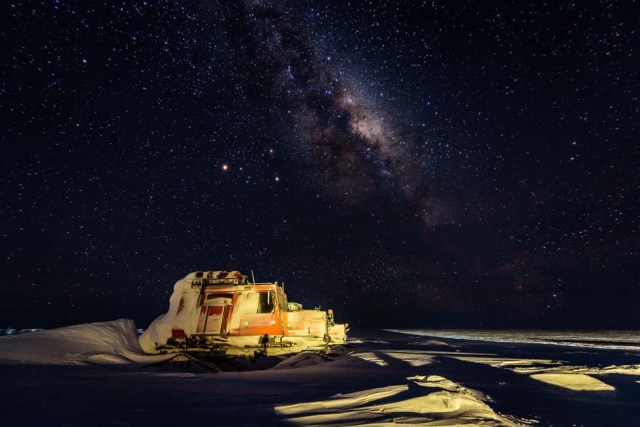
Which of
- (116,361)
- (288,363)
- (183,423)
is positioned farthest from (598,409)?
(116,361)

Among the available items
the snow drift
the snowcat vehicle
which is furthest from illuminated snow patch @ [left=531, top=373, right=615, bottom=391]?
the snow drift

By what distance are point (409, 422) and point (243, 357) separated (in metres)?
9.24

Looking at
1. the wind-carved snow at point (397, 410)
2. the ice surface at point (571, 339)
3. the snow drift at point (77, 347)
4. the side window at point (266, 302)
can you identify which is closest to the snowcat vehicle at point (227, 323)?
the side window at point (266, 302)

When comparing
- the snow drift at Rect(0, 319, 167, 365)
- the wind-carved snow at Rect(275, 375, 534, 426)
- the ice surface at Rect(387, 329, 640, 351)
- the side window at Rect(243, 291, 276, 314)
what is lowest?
the wind-carved snow at Rect(275, 375, 534, 426)

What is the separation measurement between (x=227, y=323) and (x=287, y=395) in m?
6.95

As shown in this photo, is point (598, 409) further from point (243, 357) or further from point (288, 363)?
point (243, 357)

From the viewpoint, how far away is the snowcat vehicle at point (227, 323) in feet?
41.7

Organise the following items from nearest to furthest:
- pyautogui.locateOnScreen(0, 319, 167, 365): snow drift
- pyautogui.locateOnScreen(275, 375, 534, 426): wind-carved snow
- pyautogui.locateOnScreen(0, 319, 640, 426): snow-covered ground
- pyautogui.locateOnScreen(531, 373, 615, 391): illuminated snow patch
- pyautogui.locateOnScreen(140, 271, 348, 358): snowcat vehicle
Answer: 1. pyautogui.locateOnScreen(275, 375, 534, 426): wind-carved snow
2. pyautogui.locateOnScreen(0, 319, 640, 426): snow-covered ground
3. pyautogui.locateOnScreen(531, 373, 615, 391): illuminated snow patch
4. pyautogui.locateOnScreen(0, 319, 167, 365): snow drift
5. pyautogui.locateOnScreen(140, 271, 348, 358): snowcat vehicle

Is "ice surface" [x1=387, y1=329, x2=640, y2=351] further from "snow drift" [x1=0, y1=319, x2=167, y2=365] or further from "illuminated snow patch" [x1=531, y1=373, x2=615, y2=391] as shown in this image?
"snow drift" [x1=0, y1=319, x2=167, y2=365]

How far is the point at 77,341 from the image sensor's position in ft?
39.1

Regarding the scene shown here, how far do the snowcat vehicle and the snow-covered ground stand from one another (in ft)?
4.95

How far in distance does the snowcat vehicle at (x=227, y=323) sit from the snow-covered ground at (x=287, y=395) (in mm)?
1508

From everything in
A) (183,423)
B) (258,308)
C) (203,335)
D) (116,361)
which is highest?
(258,308)

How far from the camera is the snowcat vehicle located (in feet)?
41.7
